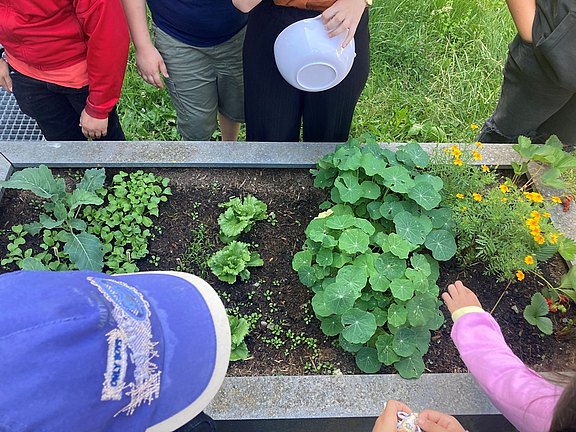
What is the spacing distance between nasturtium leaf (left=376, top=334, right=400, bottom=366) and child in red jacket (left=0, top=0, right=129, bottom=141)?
125 cm

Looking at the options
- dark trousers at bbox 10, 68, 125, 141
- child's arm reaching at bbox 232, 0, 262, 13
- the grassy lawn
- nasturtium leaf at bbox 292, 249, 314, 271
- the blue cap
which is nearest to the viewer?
the blue cap

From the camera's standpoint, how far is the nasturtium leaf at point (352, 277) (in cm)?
159

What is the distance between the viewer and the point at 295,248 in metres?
1.84

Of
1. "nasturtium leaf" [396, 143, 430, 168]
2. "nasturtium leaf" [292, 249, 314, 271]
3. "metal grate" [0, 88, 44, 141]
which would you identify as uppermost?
"nasturtium leaf" [396, 143, 430, 168]

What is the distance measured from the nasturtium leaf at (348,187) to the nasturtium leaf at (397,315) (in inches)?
15.6

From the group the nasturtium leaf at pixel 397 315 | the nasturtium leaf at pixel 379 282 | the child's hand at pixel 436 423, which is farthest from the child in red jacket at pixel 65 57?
the child's hand at pixel 436 423

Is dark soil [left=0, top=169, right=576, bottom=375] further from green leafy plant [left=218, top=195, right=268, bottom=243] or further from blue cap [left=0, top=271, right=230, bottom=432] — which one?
blue cap [left=0, top=271, right=230, bottom=432]

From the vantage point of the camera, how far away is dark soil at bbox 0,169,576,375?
1622mm

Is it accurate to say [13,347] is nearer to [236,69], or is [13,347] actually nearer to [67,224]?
[67,224]

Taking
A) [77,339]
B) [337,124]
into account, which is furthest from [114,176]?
[77,339]

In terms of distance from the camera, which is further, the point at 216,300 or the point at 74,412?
the point at 216,300

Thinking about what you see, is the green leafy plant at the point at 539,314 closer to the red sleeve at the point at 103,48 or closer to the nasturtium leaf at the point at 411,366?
the nasturtium leaf at the point at 411,366

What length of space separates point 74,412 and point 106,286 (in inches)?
9.4

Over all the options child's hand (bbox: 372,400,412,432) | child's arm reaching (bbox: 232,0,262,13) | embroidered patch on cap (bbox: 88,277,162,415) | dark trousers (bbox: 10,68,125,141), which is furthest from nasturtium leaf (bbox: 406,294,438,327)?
dark trousers (bbox: 10,68,125,141)
